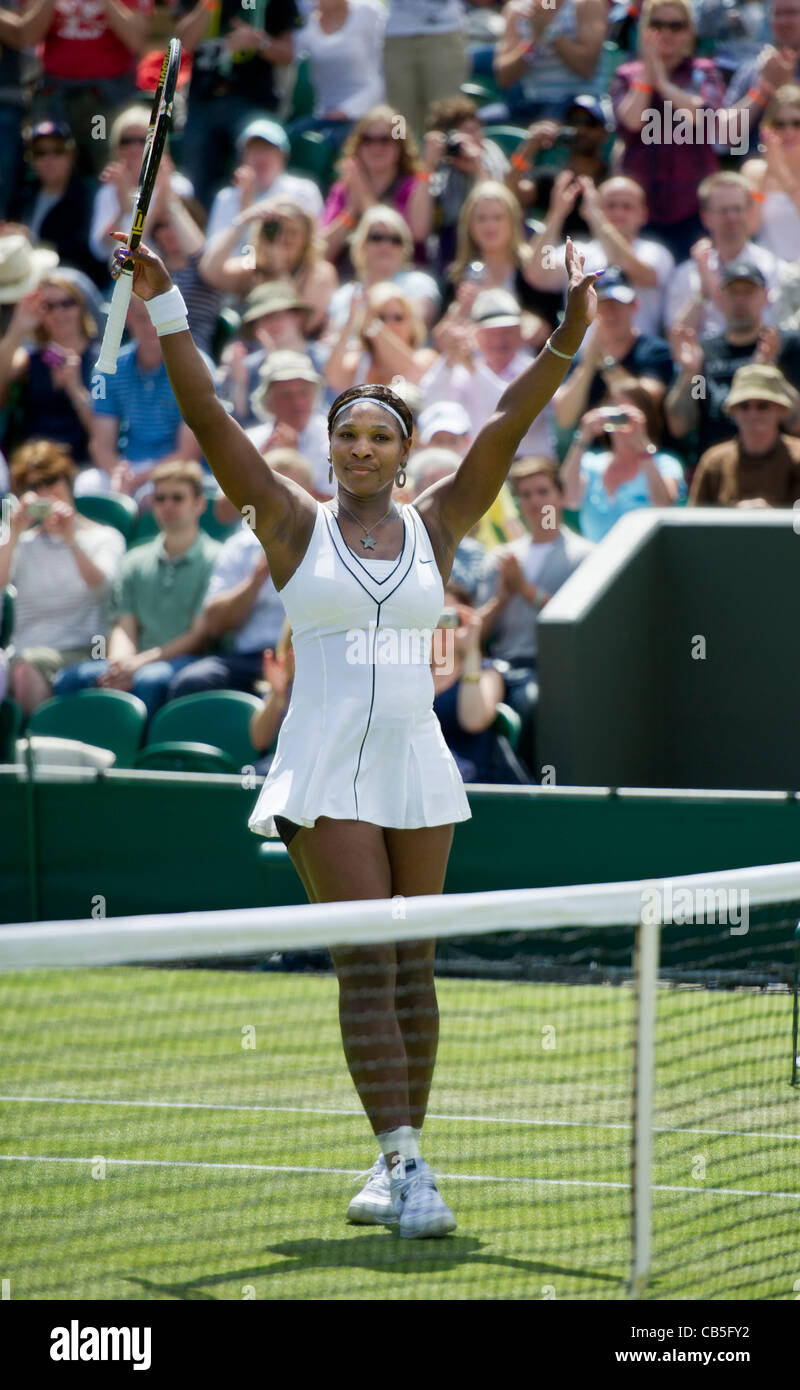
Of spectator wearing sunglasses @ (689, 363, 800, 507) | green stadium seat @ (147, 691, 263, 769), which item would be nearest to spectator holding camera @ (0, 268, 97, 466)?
green stadium seat @ (147, 691, 263, 769)

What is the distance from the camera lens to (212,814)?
30.6 feet

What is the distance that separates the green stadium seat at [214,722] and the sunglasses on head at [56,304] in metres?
3.68

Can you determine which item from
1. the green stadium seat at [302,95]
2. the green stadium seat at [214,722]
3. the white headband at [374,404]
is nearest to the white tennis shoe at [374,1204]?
the white headband at [374,404]

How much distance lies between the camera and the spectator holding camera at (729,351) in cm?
1055

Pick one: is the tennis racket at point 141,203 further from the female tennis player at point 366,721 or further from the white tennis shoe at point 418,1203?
the white tennis shoe at point 418,1203

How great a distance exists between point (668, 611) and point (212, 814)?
2.64m

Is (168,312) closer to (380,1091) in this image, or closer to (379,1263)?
(380,1091)

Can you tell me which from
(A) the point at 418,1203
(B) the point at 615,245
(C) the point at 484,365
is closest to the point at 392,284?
(C) the point at 484,365

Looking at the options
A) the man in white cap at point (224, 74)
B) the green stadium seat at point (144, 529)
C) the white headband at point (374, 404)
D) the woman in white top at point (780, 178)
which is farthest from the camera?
the man in white cap at point (224, 74)

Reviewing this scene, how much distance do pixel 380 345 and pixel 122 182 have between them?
3004 mm

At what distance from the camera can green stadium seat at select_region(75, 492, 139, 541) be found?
1133cm

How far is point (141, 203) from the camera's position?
4.92 meters
